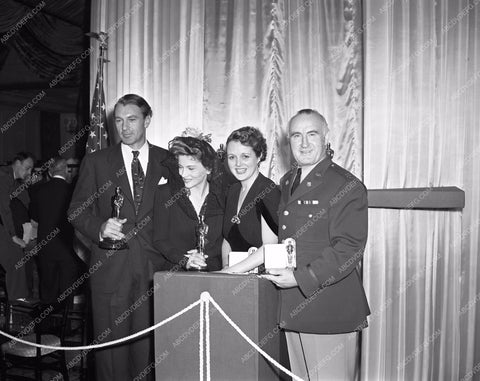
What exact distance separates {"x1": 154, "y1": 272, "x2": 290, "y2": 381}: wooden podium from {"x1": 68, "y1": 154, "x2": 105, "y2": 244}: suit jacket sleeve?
3.75 ft

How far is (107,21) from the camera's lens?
5.15 metres

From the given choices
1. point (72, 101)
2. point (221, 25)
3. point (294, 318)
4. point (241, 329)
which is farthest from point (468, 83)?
point (72, 101)

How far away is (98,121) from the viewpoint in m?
4.71

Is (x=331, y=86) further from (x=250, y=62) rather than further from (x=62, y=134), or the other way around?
(x=62, y=134)

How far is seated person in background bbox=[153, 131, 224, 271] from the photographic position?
3.14 meters

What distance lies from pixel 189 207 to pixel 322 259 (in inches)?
39.6

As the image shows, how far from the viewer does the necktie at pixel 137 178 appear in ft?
11.4

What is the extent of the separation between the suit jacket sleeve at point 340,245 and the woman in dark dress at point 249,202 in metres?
0.49

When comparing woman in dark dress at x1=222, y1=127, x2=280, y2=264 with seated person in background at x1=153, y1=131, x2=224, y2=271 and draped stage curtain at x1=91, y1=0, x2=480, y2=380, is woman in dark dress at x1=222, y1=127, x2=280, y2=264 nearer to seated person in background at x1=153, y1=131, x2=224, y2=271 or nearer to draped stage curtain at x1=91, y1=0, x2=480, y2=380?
seated person in background at x1=153, y1=131, x2=224, y2=271

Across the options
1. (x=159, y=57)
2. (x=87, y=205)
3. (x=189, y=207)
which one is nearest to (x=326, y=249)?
(x=189, y=207)

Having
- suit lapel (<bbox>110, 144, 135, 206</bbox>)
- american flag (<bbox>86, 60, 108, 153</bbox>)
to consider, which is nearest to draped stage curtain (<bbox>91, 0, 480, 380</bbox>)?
american flag (<bbox>86, 60, 108, 153</bbox>)

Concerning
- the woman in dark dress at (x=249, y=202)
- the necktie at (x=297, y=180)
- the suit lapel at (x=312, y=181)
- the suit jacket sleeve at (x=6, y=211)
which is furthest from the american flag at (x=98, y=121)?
the suit lapel at (x=312, y=181)

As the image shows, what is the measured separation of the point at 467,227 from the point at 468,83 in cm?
107

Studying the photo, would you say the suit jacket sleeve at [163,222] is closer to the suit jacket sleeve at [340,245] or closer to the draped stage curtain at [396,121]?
the suit jacket sleeve at [340,245]
